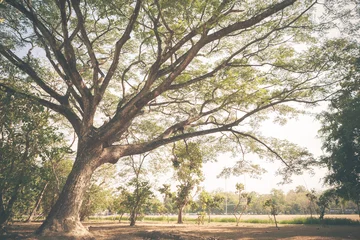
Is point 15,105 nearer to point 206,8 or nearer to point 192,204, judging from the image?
point 206,8

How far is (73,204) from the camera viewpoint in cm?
547

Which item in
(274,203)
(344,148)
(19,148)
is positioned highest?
(344,148)

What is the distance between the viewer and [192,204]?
19453mm

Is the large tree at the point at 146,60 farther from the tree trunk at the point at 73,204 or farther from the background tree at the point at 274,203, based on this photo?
the background tree at the point at 274,203

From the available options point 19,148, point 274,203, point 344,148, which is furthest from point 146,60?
point 274,203

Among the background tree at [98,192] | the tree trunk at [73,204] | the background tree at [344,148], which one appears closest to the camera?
the tree trunk at [73,204]

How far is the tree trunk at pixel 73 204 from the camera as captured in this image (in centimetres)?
510

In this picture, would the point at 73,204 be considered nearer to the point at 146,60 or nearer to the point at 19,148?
the point at 19,148

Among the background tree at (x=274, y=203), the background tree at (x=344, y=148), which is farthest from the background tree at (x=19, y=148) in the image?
the background tree at (x=274, y=203)

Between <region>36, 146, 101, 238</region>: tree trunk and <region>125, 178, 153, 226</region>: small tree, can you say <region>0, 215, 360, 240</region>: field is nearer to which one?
<region>36, 146, 101, 238</region>: tree trunk

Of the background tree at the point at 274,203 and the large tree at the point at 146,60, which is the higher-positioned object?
the large tree at the point at 146,60

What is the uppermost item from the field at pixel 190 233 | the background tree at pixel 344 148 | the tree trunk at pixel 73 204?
the background tree at pixel 344 148

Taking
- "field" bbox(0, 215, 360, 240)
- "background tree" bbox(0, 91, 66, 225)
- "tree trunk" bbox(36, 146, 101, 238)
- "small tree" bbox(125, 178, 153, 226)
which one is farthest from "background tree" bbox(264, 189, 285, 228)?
"background tree" bbox(0, 91, 66, 225)

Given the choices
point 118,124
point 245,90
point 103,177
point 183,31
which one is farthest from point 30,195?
point 103,177
